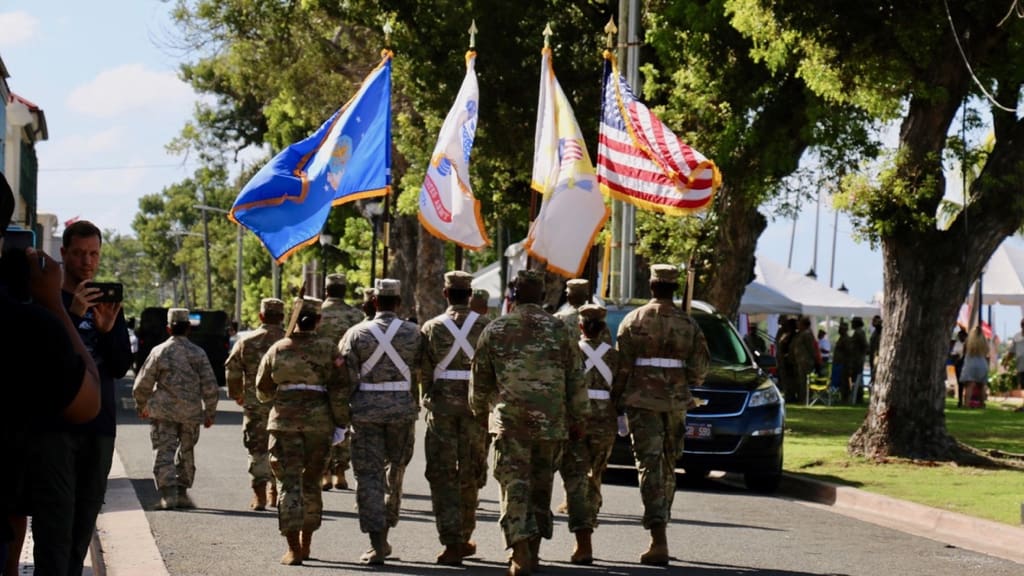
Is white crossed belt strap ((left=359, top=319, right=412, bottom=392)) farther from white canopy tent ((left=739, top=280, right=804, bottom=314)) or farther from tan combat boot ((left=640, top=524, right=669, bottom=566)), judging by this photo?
white canopy tent ((left=739, top=280, right=804, bottom=314))

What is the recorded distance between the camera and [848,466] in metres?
19.0

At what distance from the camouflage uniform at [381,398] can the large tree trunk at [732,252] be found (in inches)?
634

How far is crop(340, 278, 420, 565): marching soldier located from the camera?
37.1 ft

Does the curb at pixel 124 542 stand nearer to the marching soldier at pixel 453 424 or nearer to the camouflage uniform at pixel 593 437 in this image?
the marching soldier at pixel 453 424

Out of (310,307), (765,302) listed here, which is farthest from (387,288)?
(765,302)

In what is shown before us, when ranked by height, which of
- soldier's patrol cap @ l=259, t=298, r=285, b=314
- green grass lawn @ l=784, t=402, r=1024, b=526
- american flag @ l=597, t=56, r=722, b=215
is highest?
american flag @ l=597, t=56, r=722, b=215

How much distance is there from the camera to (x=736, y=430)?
689 inches

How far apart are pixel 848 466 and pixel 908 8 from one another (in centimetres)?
499

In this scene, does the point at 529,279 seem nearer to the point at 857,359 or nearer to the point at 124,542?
the point at 124,542

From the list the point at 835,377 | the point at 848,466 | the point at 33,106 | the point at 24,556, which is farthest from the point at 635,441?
the point at 33,106

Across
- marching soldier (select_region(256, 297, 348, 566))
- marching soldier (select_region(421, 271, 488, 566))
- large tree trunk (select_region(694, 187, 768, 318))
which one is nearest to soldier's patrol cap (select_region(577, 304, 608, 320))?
Answer: marching soldier (select_region(421, 271, 488, 566))

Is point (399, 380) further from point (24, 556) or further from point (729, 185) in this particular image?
point (729, 185)

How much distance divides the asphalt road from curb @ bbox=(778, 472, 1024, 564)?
0.32m

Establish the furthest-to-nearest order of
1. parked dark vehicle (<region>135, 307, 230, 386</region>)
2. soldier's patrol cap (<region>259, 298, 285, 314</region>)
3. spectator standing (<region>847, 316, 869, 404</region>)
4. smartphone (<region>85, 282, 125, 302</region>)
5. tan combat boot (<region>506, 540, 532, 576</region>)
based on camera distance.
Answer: parked dark vehicle (<region>135, 307, 230, 386</region>)
spectator standing (<region>847, 316, 869, 404</region>)
soldier's patrol cap (<region>259, 298, 285, 314</region>)
tan combat boot (<region>506, 540, 532, 576</region>)
smartphone (<region>85, 282, 125, 302</region>)
